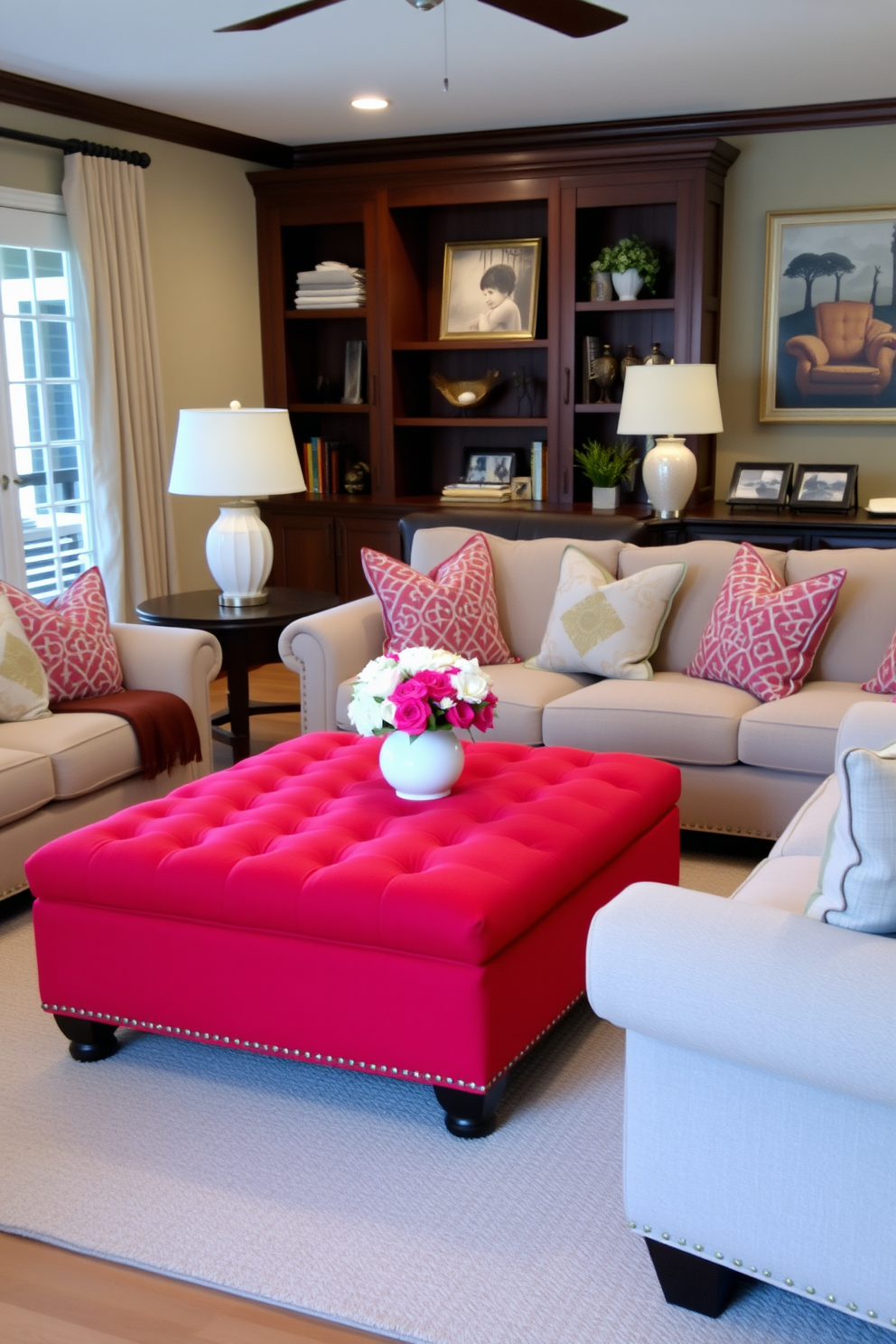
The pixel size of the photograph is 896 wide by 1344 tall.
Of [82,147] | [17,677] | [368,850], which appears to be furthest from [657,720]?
[82,147]

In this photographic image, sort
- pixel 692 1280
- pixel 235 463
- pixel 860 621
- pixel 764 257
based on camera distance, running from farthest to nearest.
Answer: pixel 764 257 → pixel 235 463 → pixel 860 621 → pixel 692 1280

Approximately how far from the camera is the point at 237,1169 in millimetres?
2326

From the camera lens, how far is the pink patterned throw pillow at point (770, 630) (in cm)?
380

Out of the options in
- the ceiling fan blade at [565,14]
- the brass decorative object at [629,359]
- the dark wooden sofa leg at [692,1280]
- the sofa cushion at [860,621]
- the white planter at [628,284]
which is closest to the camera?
the dark wooden sofa leg at [692,1280]

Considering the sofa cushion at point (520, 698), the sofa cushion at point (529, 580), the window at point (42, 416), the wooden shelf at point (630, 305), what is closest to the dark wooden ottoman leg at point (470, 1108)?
the sofa cushion at point (520, 698)

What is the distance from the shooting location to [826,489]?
17.9ft

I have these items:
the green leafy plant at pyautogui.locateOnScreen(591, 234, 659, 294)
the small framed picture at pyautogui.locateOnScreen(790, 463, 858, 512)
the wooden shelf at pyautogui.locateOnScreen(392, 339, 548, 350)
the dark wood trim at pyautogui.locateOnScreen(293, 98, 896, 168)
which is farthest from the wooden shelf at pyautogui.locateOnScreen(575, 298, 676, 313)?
the small framed picture at pyautogui.locateOnScreen(790, 463, 858, 512)

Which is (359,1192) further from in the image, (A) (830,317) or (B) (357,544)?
(A) (830,317)

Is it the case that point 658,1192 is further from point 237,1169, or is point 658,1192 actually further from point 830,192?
point 830,192

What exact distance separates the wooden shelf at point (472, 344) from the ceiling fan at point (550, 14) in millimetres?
2636

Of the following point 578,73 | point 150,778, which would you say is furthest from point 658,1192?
point 578,73

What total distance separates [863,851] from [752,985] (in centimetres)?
23

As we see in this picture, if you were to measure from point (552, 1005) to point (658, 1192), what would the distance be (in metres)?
0.71

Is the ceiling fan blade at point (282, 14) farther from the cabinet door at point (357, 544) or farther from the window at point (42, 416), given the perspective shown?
the cabinet door at point (357, 544)
